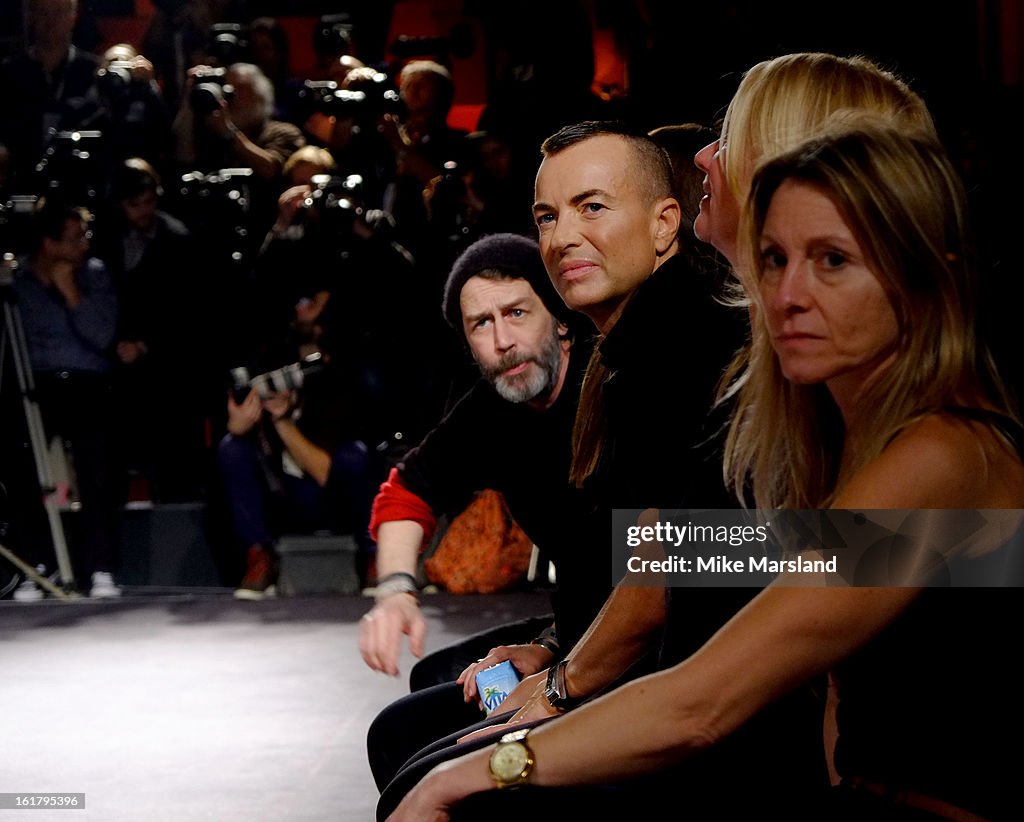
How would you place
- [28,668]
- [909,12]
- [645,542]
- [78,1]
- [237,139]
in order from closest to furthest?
[645,542]
[28,668]
[909,12]
[237,139]
[78,1]

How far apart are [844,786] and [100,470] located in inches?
171

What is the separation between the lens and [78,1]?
589 centimetres

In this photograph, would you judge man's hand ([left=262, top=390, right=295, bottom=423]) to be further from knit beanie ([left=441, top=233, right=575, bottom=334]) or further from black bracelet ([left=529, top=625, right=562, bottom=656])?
black bracelet ([left=529, top=625, right=562, bottom=656])

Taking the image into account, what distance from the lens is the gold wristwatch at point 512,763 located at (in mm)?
1082

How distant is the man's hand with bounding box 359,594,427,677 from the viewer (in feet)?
6.06

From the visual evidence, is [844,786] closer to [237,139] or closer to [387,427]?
[387,427]

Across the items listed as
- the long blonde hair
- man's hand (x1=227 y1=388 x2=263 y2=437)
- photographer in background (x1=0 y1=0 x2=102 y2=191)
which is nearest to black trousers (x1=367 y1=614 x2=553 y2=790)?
the long blonde hair

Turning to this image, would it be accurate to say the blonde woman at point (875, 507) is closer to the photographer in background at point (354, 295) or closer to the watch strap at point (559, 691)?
the watch strap at point (559, 691)

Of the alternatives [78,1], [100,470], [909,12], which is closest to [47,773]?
[100,470]

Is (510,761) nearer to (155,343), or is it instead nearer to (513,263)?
(513,263)

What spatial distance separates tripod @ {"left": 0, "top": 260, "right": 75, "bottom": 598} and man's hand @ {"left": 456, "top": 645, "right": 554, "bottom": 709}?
3311 millimetres

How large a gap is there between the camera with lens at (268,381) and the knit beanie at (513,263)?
8.77 ft

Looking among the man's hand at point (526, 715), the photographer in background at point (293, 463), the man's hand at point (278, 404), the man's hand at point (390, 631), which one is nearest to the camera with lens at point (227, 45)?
the photographer in background at point (293, 463)

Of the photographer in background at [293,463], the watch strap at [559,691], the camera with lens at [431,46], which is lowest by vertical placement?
the photographer in background at [293,463]
